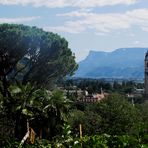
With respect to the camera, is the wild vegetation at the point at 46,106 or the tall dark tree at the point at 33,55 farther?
the tall dark tree at the point at 33,55

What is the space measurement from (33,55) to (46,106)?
12.3 metres

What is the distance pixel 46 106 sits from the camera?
25328 mm

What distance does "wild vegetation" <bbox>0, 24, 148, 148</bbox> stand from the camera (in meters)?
20.0

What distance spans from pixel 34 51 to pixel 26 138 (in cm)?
1645

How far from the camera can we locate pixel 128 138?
1828 centimetres

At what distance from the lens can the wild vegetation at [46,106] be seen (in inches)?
789

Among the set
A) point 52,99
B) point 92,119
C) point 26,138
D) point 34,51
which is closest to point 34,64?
point 34,51

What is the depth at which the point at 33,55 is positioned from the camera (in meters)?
37.2

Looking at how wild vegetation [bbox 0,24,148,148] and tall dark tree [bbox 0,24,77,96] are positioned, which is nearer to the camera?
wild vegetation [bbox 0,24,148,148]

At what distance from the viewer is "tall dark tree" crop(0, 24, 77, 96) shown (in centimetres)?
3569

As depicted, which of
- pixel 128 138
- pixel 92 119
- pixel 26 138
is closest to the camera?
pixel 128 138

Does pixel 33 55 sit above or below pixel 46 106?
above

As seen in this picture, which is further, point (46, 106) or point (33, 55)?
point (33, 55)

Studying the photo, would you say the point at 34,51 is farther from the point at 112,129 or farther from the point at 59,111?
the point at 59,111
